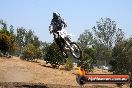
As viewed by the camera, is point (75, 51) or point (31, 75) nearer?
point (75, 51)

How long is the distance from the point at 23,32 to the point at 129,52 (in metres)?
68.4

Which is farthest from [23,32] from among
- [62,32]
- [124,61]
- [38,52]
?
[62,32]

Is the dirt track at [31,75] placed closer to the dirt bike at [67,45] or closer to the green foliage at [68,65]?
the green foliage at [68,65]

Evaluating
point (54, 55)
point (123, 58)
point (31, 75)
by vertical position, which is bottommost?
point (31, 75)

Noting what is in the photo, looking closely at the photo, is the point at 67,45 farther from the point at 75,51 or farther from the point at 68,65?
the point at 68,65

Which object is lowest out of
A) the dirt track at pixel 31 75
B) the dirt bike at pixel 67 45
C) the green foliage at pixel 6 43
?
the dirt track at pixel 31 75

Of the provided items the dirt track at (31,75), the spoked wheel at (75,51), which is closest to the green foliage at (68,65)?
the dirt track at (31,75)

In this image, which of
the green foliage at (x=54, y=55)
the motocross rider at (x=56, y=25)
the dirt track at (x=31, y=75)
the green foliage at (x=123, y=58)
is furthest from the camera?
the green foliage at (x=54, y=55)

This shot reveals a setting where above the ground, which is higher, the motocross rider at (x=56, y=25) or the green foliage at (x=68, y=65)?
the motocross rider at (x=56, y=25)

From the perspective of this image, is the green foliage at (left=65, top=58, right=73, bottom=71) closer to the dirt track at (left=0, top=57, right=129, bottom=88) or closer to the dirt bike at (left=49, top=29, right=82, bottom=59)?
the dirt track at (left=0, top=57, right=129, bottom=88)

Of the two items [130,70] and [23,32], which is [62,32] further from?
[23,32]

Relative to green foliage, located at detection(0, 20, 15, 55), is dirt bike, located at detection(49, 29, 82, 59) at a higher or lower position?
lower

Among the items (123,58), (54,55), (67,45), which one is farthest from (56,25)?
(54,55)

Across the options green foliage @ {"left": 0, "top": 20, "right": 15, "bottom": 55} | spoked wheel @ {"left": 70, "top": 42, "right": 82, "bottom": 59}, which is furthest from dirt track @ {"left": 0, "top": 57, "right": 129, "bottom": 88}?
spoked wheel @ {"left": 70, "top": 42, "right": 82, "bottom": 59}
